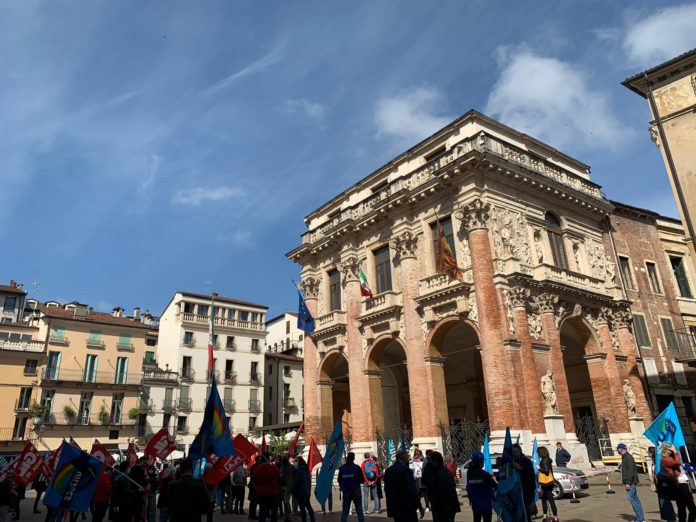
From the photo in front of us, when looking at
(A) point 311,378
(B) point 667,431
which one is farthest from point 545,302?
(A) point 311,378

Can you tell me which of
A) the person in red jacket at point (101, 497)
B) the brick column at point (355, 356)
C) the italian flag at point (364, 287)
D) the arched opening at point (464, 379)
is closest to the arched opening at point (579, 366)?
the arched opening at point (464, 379)

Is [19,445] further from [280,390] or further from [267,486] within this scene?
[267,486]

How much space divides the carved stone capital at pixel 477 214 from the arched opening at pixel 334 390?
34.3ft

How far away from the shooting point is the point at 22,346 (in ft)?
126

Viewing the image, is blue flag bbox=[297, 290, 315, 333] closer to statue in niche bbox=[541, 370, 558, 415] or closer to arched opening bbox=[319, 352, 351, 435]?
arched opening bbox=[319, 352, 351, 435]

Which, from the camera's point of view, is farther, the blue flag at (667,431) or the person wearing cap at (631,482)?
the blue flag at (667,431)

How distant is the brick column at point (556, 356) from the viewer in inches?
829

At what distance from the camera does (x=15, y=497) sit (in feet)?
53.8

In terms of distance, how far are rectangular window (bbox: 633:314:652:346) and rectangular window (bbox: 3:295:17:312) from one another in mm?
46715

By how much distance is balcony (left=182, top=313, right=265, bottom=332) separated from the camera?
1833 inches

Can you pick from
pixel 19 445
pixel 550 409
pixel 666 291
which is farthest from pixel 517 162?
pixel 19 445

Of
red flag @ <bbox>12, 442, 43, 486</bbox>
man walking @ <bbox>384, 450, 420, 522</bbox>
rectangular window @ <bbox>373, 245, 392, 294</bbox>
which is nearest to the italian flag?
rectangular window @ <bbox>373, 245, 392, 294</bbox>

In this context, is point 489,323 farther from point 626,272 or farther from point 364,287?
point 626,272

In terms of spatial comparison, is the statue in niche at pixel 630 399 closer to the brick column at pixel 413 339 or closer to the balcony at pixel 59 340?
the brick column at pixel 413 339
